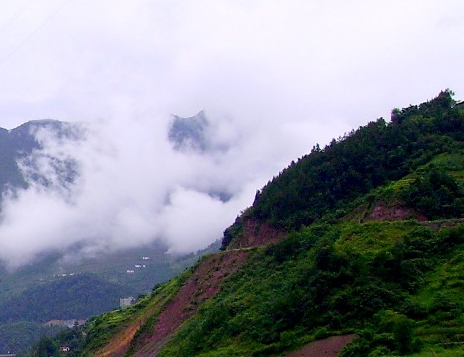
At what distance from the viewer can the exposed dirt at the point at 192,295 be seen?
1694 inches

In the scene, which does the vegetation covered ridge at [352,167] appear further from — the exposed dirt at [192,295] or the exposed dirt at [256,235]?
the exposed dirt at [192,295]

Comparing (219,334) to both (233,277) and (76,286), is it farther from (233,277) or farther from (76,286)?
(76,286)

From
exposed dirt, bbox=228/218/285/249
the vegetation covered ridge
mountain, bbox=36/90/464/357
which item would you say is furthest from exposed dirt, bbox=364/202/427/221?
exposed dirt, bbox=228/218/285/249

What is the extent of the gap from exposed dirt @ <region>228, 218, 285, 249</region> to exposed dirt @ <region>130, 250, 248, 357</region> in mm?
4392

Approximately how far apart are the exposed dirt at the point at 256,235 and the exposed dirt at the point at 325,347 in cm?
2223

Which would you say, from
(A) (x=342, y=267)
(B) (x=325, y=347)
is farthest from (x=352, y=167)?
(B) (x=325, y=347)

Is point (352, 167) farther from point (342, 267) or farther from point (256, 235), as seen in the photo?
point (342, 267)

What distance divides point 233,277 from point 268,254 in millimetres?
2967

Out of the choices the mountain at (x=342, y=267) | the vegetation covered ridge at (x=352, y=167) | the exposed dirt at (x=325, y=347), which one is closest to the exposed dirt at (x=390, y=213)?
the mountain at (x=342, y=267)

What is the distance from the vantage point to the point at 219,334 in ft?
111

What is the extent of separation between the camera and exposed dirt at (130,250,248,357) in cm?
4304

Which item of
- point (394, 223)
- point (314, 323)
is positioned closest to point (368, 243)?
point (394, 223)

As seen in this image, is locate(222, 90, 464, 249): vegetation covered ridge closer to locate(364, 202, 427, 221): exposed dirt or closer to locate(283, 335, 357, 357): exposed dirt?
locate(364, 202, 427, 221): exposed dirt

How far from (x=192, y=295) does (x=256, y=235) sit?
953cm
